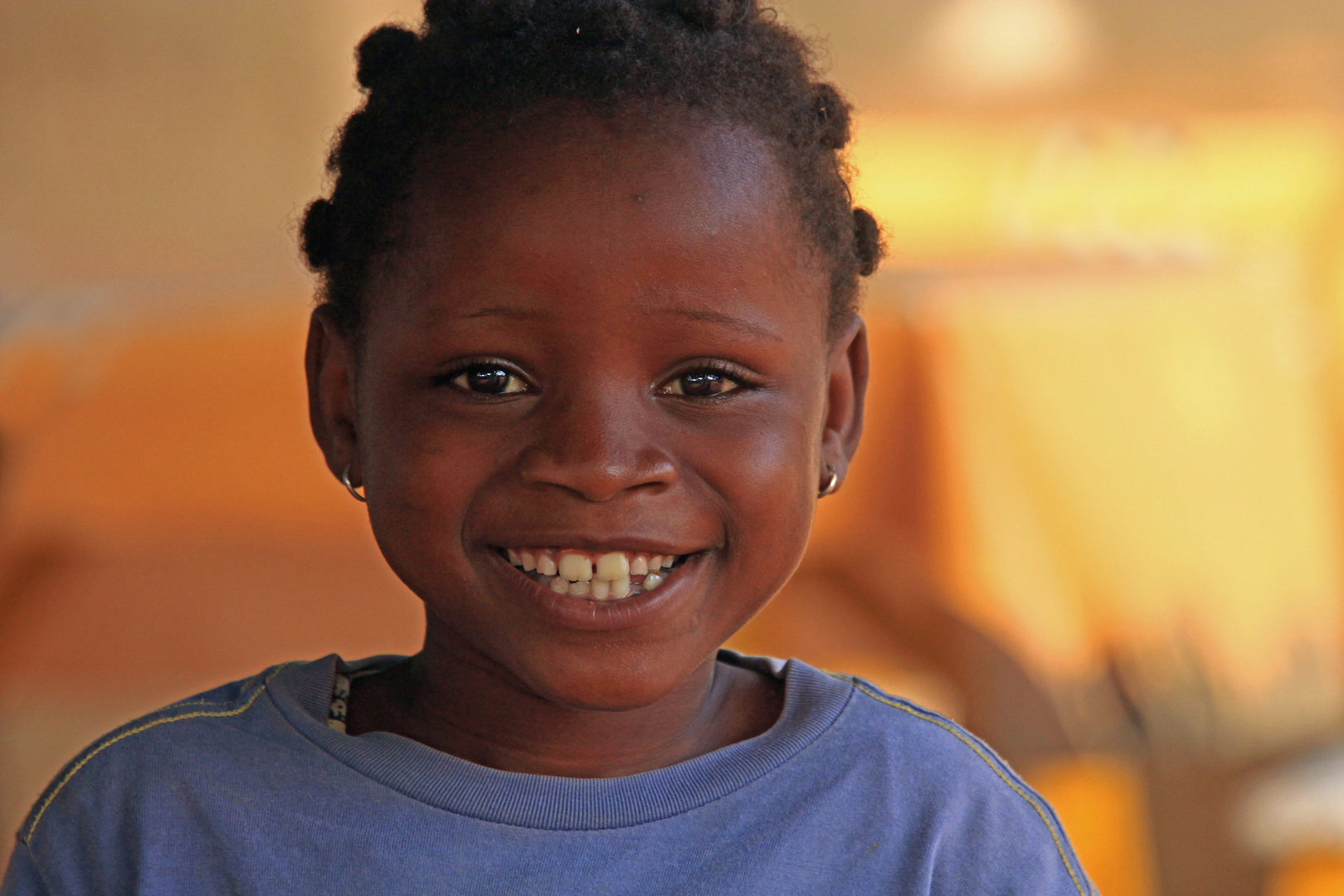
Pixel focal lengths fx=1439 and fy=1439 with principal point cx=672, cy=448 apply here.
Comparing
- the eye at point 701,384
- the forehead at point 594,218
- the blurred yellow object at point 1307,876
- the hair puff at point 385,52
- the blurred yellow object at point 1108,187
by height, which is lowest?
the blurred yellow object at point 1307,876

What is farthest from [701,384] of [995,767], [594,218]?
[995,767]

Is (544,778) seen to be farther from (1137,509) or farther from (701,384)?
(1137,509)

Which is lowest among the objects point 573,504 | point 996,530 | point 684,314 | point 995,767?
point 995,767

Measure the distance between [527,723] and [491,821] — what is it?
0.32ft

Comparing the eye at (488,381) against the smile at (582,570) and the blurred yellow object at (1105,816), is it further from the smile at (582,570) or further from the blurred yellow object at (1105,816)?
the blurred yellow object at (1105,816)

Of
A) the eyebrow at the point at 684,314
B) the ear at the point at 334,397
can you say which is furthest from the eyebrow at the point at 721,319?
the ear at the point at 334,397

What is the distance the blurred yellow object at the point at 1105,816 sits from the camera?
2016mm

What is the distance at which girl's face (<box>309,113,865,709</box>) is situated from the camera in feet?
2.63

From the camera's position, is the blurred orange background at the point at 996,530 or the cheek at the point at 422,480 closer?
the cheek at the point at 422,480

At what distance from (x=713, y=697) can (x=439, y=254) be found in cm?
37

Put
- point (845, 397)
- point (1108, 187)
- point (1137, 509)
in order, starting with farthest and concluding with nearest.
A: point (1108, 187)
point (1137, 509)
point (845, 397)

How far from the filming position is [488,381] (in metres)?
0.83

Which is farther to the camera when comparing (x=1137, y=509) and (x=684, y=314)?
(x=1137, y=509)

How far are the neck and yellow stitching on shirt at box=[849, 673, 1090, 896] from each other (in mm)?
76
